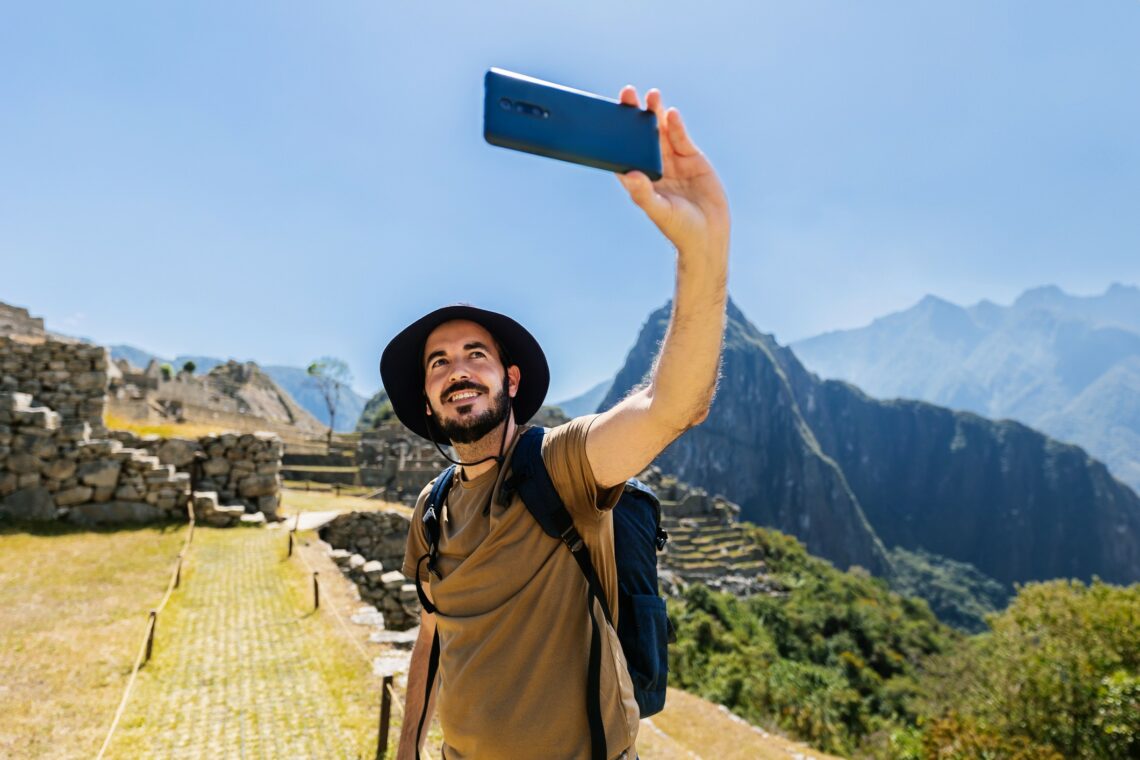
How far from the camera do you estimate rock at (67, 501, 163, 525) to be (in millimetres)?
11766

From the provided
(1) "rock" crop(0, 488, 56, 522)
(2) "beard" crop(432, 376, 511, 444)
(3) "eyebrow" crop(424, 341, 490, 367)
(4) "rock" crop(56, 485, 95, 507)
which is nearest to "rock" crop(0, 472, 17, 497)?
(1) "rock" crop(0, 488, 56, 522)

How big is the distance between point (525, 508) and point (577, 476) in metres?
0.28

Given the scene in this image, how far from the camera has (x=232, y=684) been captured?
21.7ft

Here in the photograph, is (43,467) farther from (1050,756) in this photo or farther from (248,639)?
(1050,756)

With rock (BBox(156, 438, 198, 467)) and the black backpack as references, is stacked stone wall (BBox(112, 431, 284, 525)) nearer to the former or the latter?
rock (BBox(156, 438, 198, 467))

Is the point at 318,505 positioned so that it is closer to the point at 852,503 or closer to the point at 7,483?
the point at 7,483

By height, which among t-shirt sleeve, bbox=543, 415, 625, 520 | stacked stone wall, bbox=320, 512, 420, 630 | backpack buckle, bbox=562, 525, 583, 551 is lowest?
stacked stone wall, bbox=320, 512, 420, 630

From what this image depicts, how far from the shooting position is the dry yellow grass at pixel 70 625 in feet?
17.7

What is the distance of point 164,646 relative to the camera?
7.32m

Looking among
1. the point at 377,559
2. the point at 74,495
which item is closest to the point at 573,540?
the point at 74,495

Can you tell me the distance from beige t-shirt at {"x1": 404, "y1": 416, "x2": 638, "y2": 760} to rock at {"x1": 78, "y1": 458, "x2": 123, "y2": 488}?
14251 mm

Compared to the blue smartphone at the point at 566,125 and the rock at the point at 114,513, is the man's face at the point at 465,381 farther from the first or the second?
the rock at the point at 114,513

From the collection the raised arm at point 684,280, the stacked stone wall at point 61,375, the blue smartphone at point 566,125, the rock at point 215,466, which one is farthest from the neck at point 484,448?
the rock at point 215,466

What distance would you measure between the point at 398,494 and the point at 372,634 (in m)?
20.9
